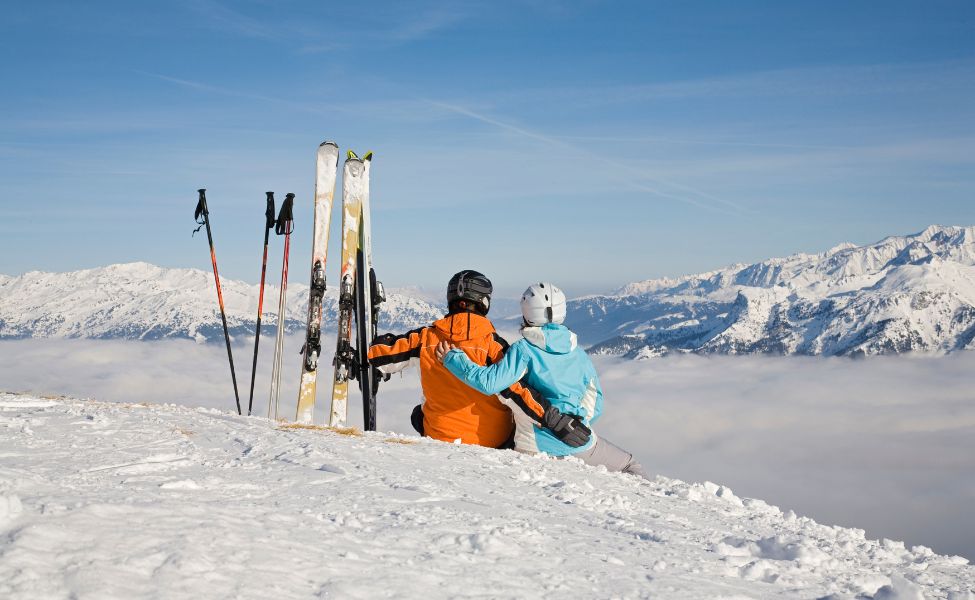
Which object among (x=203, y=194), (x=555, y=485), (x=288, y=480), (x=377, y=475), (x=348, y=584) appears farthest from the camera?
(x=203, y=194)

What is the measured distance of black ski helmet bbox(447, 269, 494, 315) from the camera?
8352 mm

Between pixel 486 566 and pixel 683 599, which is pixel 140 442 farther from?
pixel 683 599

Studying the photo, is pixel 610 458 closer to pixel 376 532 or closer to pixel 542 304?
pixel 542 304

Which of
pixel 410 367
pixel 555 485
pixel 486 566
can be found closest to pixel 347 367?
pixel 410 367

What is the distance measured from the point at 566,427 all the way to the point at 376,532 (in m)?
4.12

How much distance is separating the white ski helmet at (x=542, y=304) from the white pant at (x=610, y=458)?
1405mm

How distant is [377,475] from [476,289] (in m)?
3.31

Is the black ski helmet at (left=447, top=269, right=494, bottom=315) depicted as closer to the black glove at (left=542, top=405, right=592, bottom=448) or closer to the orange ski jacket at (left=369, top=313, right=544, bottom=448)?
the orange ski jacket at (left=369, top=313, right=544, bottom=448)

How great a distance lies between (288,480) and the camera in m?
5.01

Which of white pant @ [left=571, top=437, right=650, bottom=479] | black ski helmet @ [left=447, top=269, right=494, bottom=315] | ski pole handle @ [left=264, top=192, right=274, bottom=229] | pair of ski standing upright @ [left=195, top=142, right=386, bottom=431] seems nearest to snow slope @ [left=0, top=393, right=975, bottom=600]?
white pant @ [left=571, top=437, right=650, bottom=479]

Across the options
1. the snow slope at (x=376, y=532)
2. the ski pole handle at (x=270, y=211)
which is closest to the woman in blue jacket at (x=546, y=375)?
the snow slope at (x=376, y=532)

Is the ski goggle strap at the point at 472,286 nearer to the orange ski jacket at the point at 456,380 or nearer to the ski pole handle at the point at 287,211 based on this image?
the orange ski jacket at the point at 456,380

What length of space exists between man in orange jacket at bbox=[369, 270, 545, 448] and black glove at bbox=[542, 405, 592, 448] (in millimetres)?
745

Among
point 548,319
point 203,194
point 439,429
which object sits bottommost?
point 439,429
